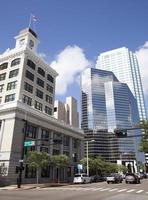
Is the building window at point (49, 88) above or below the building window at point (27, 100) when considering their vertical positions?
above

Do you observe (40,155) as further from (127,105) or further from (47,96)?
(127,105)

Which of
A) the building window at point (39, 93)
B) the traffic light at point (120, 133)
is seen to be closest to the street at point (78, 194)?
the traffic light at point (120, 133)

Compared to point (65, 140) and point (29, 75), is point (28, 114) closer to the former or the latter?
point (29, 75)

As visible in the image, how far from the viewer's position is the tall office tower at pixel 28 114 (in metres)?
44.2

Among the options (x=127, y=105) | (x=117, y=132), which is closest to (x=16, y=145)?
(x=117, y=132)

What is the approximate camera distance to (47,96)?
212 ft

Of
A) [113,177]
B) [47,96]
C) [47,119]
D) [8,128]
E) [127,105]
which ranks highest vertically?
[127,105]

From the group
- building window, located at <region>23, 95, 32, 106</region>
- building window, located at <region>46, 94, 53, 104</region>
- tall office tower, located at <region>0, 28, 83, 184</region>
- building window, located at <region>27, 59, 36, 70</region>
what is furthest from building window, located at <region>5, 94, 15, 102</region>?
building window, located at <region>46, 94, 53, 104</region>

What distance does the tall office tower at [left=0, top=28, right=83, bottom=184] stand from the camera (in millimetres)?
44188

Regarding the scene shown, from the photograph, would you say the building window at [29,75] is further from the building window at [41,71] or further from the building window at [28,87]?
the building window at [41,71]

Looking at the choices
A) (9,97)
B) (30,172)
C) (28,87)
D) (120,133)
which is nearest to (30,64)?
(28,87)

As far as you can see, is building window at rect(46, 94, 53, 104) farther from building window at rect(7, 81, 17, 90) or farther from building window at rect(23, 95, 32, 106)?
building window at rect(7, 81, 17, 90)

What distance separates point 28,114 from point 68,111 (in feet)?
171

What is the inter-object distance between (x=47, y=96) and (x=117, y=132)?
131 ft
